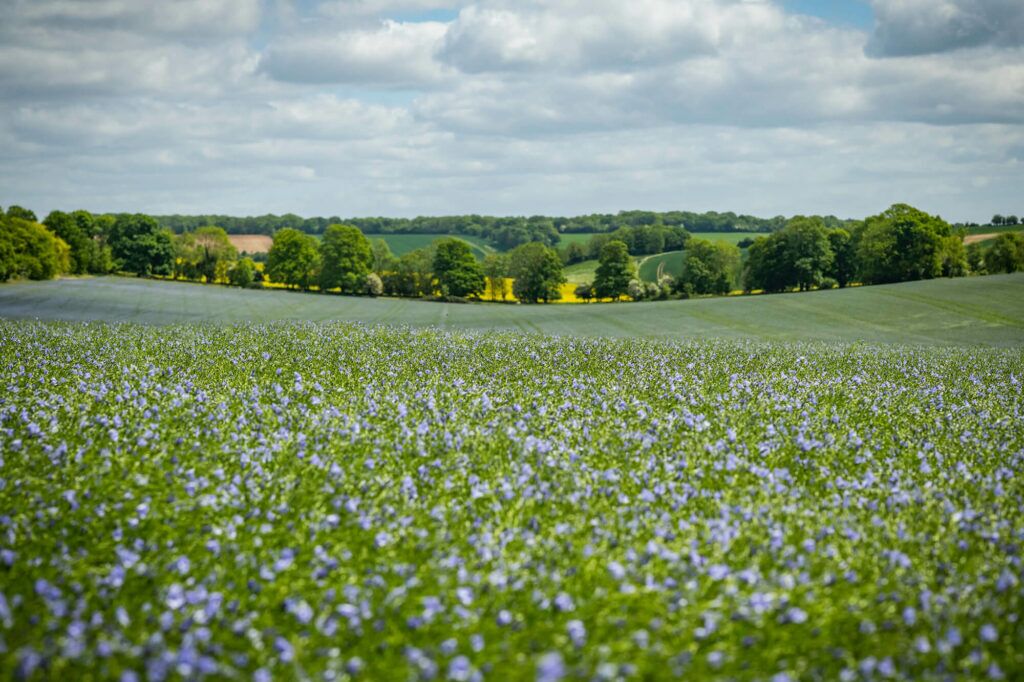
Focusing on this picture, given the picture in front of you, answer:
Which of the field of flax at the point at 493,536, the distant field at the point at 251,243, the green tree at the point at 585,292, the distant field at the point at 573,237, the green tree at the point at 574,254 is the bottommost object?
the field of flax at the point at 493,536

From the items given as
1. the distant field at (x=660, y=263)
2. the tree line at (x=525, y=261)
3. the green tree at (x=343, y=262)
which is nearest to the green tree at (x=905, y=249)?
the tree line at (x=525, y=261)

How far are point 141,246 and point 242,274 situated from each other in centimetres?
1404

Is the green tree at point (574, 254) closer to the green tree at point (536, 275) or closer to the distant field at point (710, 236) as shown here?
the distant field at point (710, 236)

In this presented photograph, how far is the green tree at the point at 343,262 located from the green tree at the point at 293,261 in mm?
2609

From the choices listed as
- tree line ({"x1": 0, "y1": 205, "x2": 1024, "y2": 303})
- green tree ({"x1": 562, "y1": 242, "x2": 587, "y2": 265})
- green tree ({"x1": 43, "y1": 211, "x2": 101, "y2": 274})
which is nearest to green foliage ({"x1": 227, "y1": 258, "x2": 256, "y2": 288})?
tree line ({"x1": 0, "y1": 205, "x2": 1024, "y2": 303})

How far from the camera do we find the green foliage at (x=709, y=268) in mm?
92812

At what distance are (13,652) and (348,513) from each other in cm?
269

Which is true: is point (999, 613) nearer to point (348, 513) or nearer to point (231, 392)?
point (348, 513)

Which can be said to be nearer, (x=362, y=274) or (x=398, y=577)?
(x=398, y=577)

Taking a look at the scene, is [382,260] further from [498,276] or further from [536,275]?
[536,275]

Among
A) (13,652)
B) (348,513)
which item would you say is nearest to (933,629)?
(348,513)

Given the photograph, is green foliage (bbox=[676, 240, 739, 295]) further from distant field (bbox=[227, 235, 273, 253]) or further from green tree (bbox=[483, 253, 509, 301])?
distant field (bbox=[227, 235, 273, 253])

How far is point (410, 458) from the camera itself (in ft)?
26.7

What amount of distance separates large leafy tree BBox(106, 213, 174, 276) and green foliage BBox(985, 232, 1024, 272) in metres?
97.8
